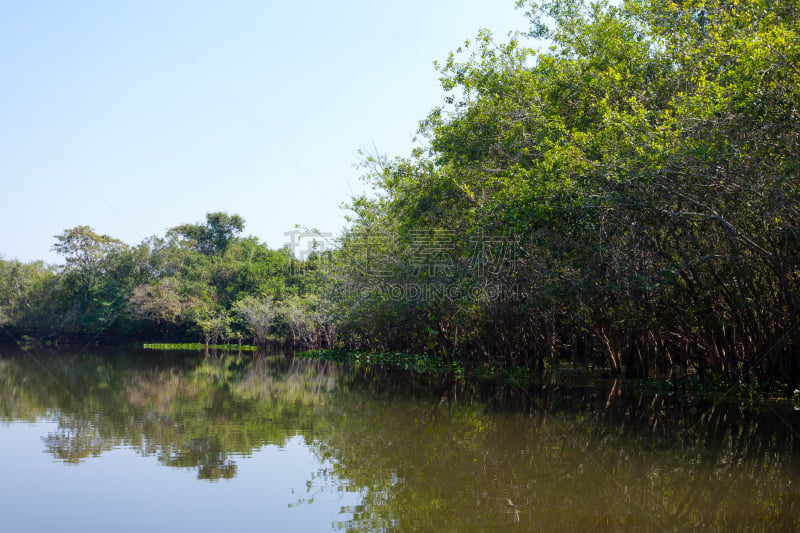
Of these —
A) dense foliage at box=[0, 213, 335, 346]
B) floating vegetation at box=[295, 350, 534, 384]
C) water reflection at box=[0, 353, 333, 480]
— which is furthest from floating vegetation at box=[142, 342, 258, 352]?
water reflection at box=[0, 353, 333, 480]

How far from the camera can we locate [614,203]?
1132cm

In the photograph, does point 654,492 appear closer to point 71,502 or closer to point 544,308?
point 71,502

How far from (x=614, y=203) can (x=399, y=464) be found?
5816 millimetres

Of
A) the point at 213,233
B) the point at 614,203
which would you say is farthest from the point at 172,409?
the point at 213,233

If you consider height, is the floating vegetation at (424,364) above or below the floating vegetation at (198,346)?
above

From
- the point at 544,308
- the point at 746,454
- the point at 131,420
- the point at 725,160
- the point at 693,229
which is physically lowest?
the point at 131,420

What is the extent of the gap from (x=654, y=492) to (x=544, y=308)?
1041 cm

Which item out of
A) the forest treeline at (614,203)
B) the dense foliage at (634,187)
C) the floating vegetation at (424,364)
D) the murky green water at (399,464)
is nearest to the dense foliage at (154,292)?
the floating vegetation at (424,364)

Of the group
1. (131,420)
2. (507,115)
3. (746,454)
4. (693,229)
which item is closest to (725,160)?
(693,229)

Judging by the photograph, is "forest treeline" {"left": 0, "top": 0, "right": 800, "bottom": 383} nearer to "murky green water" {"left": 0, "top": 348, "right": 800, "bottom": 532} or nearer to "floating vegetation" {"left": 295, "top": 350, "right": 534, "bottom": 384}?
"floating vegetation" {"left": 295, "top": 350, "right": 534, "bottom": 384}

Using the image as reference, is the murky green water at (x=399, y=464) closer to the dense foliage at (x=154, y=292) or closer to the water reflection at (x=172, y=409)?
the water reflection at (x=172, y=409)

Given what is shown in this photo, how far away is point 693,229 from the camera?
39.5 ft

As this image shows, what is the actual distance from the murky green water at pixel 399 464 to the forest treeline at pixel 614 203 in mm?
2395

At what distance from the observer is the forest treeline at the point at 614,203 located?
33.2ft
